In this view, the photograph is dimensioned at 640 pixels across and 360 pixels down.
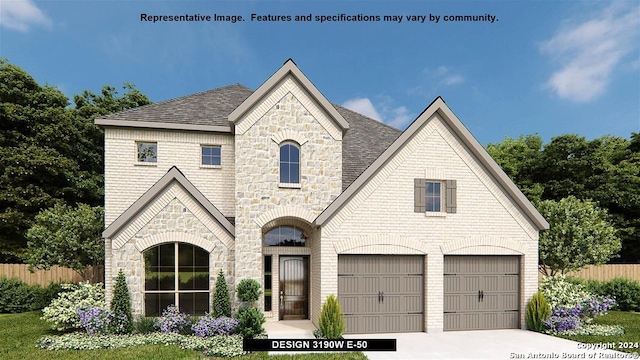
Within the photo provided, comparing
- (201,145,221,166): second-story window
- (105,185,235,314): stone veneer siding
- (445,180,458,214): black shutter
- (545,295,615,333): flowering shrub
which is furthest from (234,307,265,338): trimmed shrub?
(545,295,615,333): flowering shrub

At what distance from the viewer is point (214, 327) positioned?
1141 centimetres

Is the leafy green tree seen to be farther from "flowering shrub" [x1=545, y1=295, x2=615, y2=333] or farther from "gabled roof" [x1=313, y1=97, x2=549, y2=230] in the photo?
"gabled roof" [x1=313, y1=97, x2=549, y2=230]

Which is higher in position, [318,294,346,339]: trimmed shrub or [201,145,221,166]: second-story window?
[201,145,221,166]: second-story window

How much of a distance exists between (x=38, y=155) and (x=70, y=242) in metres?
12.6

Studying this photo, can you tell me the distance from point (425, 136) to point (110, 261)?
11.9 m

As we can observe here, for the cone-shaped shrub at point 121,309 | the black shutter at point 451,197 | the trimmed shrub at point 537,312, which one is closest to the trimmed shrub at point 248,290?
the cone-shaped shrub at point 121,309

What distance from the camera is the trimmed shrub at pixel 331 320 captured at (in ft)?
36.6

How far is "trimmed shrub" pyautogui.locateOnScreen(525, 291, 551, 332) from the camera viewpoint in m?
12.7

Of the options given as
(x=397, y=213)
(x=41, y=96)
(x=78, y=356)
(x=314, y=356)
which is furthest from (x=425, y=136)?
(x=41, y=96)

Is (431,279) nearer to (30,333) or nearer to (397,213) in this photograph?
(397,213)

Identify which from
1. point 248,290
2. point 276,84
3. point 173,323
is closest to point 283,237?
point 248,290

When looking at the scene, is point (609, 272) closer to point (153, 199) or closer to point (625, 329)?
point (625, 329)

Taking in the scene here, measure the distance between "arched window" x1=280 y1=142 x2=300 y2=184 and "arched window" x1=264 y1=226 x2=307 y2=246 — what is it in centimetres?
229

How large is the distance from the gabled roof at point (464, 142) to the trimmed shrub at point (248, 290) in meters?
3.02
